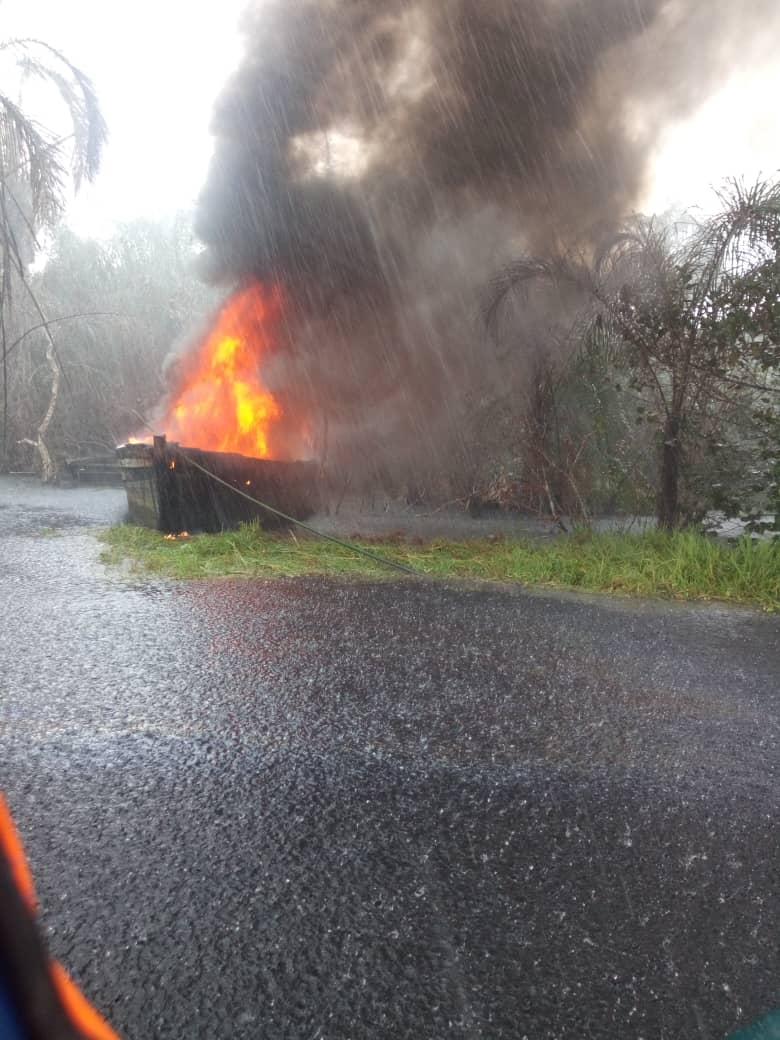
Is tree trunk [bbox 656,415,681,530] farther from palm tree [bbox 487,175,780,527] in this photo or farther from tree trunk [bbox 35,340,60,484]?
tree trunk [bbox 35,340,60,484]

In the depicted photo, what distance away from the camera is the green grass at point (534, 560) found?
6.18 meters

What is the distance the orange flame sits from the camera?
11.2 meters

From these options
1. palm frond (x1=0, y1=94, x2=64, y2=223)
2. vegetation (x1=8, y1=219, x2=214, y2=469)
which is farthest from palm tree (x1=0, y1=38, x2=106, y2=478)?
vegetation (x1=8, y1=219, x2=214, y2=469)

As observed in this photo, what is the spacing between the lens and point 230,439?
1110cm

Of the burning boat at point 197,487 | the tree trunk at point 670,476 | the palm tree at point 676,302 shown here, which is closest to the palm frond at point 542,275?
the palm tree at point 676,302

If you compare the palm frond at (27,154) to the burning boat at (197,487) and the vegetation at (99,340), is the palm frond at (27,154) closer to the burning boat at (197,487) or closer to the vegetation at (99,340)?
the burning boat at (197,487)

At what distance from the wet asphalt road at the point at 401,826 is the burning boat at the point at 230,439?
4.45m

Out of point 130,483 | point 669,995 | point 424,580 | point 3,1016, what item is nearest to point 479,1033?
point 669,995

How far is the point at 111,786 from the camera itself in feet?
8.54

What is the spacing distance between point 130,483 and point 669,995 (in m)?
9.55

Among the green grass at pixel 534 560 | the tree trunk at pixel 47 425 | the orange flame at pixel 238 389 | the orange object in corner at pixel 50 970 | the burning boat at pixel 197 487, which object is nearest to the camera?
the orange object in corner at pixel 50 970

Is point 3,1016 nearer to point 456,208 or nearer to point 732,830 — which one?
point 732,830

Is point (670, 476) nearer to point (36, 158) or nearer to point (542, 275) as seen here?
point (542, 275)

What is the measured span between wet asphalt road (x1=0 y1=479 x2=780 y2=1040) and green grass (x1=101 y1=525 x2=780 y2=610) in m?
1.47
